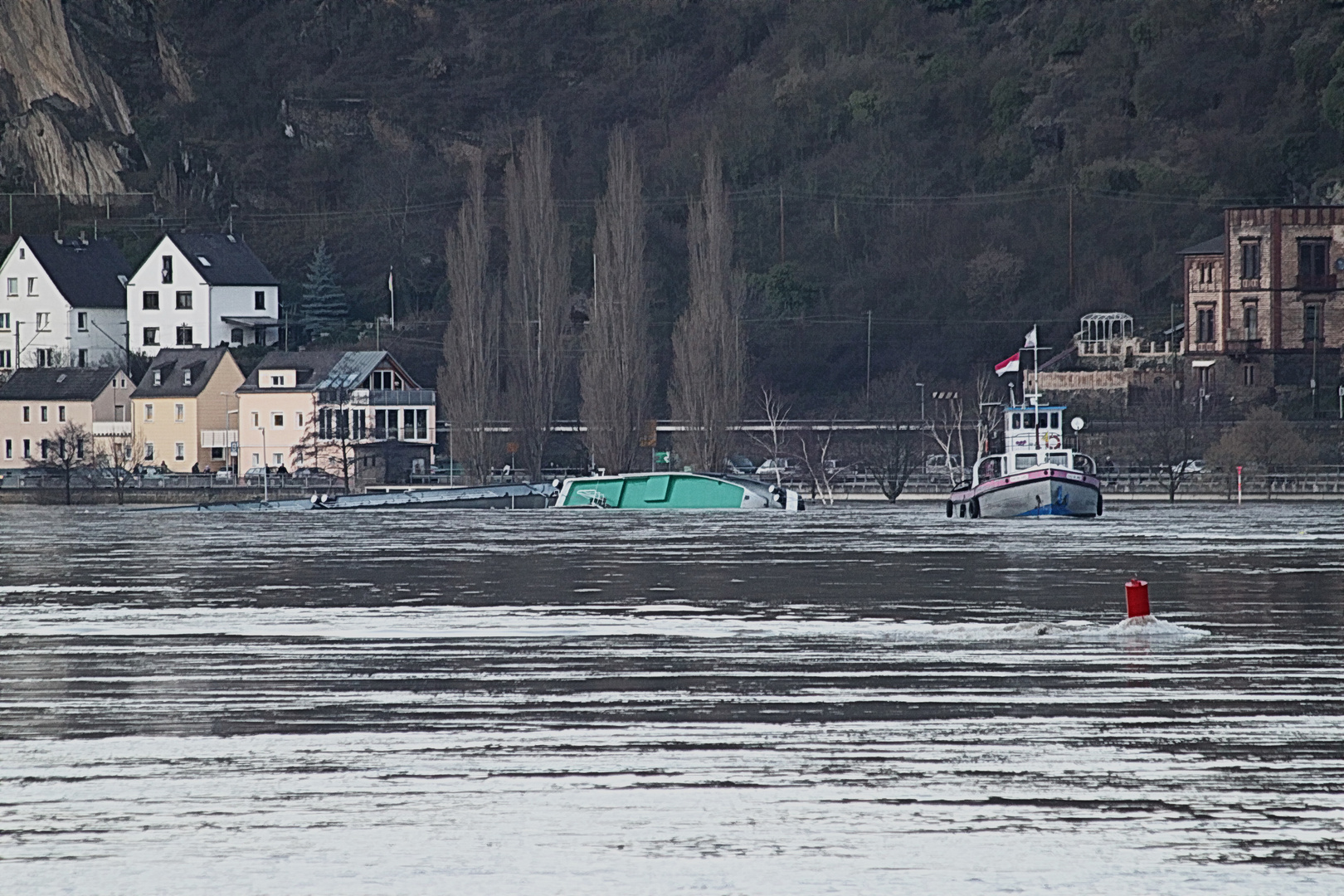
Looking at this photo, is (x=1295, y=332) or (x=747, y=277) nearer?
(x=1295, y=332)

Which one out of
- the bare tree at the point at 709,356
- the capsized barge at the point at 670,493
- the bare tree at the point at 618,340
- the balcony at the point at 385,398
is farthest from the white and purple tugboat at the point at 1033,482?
the balcony at the point at 385,398

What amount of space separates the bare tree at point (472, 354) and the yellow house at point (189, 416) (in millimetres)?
21798

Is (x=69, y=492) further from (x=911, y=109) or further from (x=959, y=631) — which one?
(x=959, y=631)

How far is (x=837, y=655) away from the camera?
19953 mm

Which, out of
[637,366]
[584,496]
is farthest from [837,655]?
[637,366]

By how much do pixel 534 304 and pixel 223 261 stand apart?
36.9 m

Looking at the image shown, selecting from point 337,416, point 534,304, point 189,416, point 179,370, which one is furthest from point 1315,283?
point 179,370

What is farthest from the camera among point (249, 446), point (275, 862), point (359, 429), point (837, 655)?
point (249, 446)

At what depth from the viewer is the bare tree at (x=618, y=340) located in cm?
8144

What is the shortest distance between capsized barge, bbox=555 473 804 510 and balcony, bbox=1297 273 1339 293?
3146 cm

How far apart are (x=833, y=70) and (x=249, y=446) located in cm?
4785

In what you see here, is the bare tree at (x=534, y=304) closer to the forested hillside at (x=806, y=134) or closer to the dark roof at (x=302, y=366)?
the dark roof at (x=302, y=366)

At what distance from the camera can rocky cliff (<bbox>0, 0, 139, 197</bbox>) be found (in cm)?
12838

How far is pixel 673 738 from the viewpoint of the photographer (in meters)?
14.8
